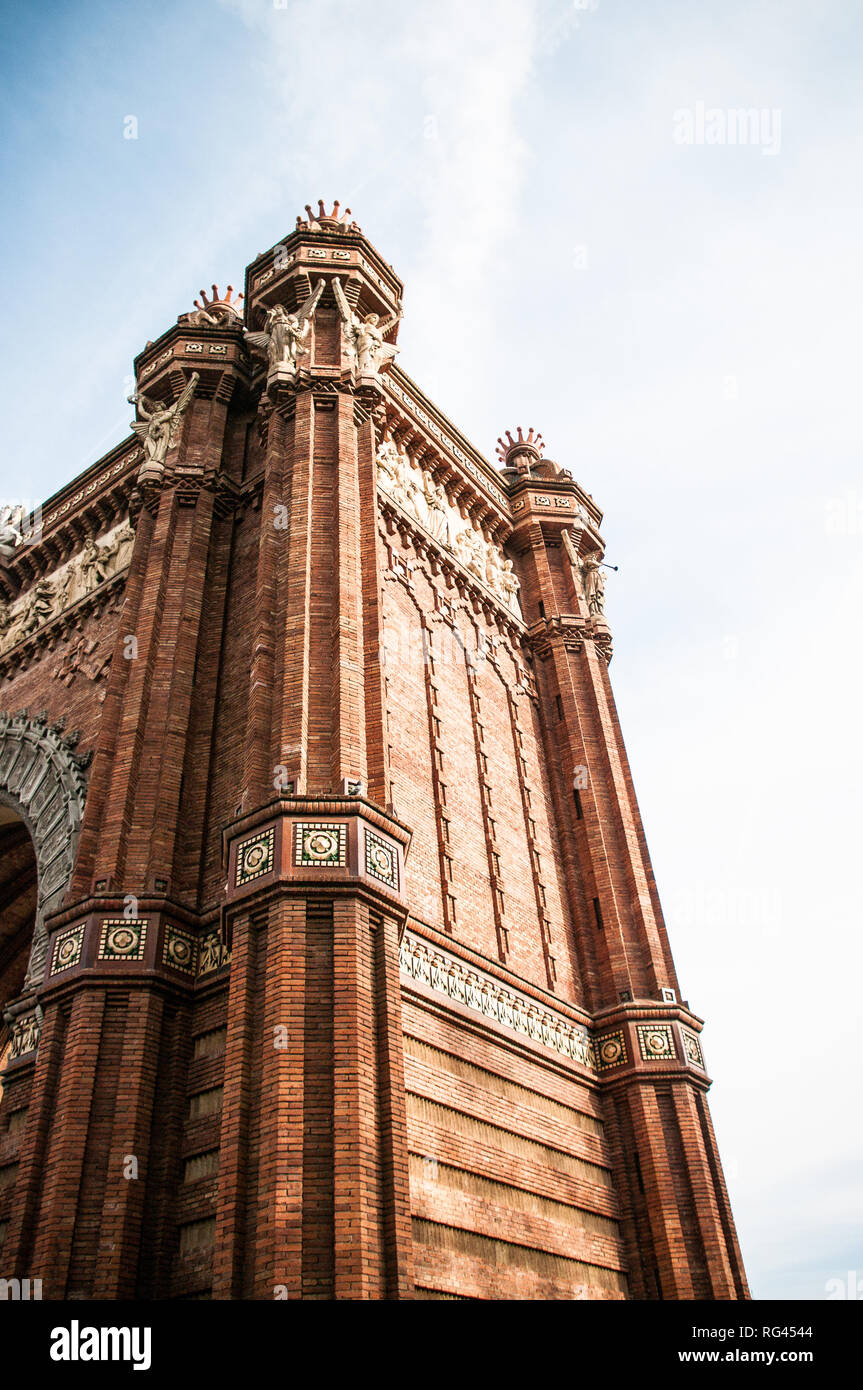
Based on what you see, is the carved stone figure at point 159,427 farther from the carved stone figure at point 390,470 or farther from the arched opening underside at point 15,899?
the arched opening underside at point 15,899

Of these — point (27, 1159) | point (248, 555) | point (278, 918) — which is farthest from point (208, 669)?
point (27, 1159)

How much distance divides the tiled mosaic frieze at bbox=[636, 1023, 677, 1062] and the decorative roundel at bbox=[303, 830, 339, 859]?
636 centimetres

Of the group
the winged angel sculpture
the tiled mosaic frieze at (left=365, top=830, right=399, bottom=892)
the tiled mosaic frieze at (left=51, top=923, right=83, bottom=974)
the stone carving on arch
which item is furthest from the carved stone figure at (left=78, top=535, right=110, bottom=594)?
the tiled mosaic frieze at (left=365, top=830, right=399, bottom=892)

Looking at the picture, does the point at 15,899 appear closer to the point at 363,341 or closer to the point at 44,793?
the point at 44,793

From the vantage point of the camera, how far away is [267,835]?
9.68 m

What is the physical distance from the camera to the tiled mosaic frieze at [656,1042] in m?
13.6

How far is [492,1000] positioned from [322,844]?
12.1 ft

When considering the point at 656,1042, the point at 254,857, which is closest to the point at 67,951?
the point at 254,857

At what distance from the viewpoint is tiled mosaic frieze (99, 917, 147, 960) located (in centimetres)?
1014

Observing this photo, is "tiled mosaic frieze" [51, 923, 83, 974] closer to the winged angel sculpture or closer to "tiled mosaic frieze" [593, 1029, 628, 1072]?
"tiled mosaic frieze" [593, 1029, 628, 1072]

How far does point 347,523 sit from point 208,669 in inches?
102

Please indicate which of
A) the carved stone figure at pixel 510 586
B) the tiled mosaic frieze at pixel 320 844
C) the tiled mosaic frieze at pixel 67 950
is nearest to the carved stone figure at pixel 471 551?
the carved stone figure at pixel 510 586

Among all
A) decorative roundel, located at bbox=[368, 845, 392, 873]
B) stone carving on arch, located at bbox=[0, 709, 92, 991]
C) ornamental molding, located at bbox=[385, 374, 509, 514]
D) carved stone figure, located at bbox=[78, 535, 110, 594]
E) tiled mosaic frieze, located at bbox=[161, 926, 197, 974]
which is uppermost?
ornamental molding, located at bbox=[385, 374, 509, 514]

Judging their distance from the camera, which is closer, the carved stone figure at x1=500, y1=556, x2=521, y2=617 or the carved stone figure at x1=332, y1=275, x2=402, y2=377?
the carved stone figure at x1=332, y1=275, x2=402, y2=377
